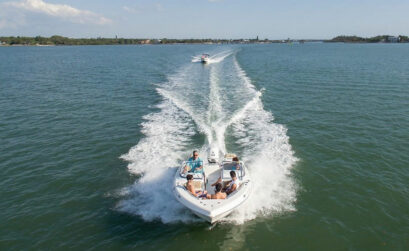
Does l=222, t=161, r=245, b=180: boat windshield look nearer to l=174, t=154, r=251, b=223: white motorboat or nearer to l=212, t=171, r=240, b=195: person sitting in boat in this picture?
l=174, t=154, r=251, b=223: white motorboat

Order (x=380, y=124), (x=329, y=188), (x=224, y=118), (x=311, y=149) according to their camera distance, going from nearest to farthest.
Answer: (x=329, y=188) → (x=311, y=149) → (x=380, y=124) → (x=224, y=118)

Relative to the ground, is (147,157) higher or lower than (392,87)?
lower

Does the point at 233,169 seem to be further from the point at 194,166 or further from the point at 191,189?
the point at 191,189

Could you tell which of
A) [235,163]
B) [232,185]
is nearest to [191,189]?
[232,185]

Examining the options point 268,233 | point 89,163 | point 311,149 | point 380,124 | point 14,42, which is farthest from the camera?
point 14,42

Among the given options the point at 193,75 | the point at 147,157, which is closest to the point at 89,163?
the point at 147,157

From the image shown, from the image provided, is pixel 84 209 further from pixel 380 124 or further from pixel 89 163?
pixel 380 124

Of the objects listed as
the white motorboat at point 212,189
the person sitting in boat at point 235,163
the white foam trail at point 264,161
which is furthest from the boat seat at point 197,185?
the person sitting in boat at point 235,163
